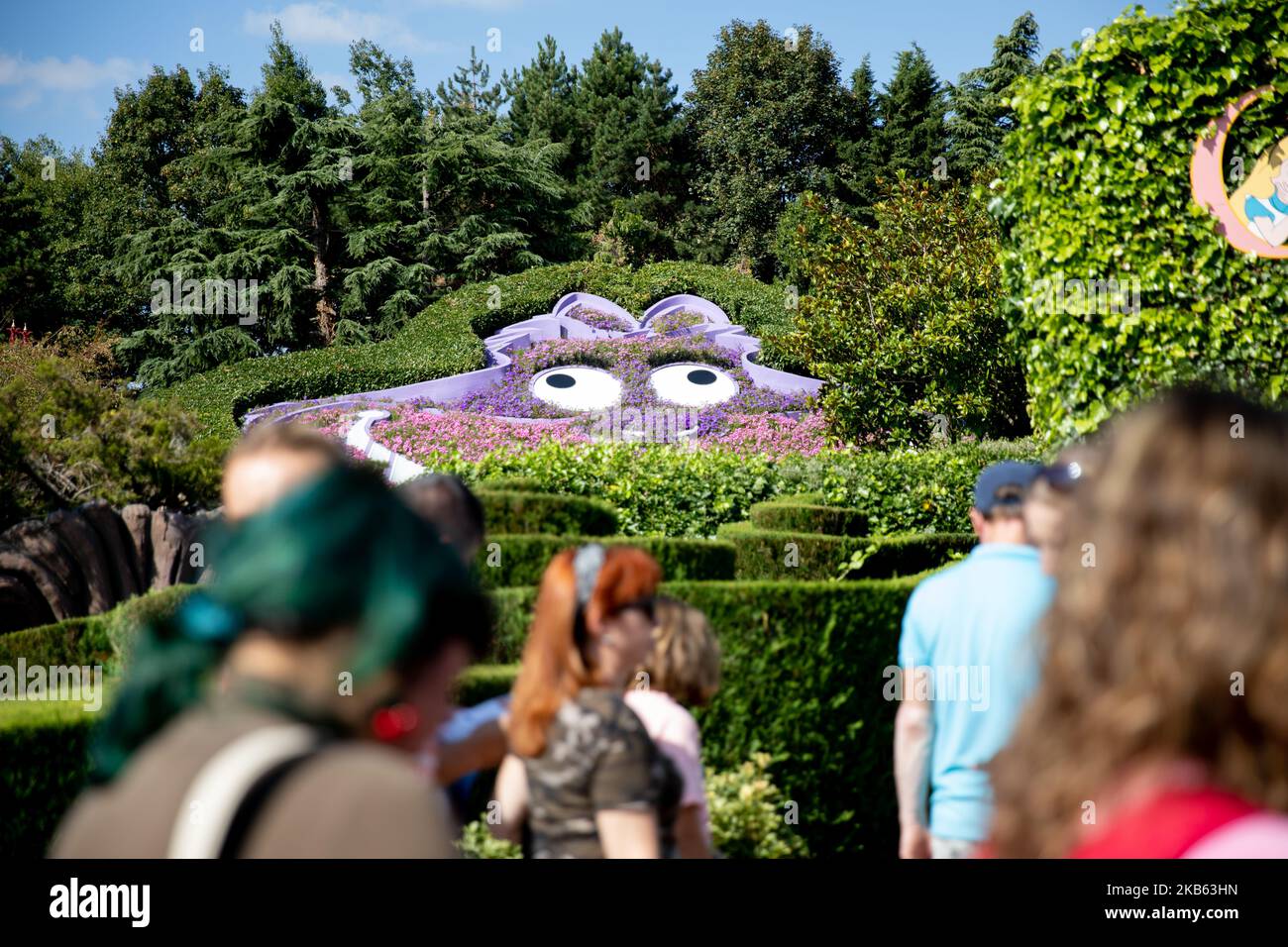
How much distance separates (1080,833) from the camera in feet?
4.18

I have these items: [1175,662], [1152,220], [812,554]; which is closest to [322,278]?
[812,554]

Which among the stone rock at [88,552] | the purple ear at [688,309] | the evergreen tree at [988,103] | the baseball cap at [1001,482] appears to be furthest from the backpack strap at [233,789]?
the evergreen tree at [988,103]

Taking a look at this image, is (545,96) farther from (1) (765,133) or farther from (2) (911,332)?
(2) (911,332)

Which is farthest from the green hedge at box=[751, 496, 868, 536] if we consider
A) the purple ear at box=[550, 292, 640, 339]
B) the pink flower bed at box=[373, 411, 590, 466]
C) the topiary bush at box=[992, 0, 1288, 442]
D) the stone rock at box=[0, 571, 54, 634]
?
the purple ear at box=[550, 292, 640, 339]

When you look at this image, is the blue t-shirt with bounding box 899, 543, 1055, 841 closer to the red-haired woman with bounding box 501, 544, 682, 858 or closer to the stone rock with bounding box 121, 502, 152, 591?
the red-haired woman with bounding box 501, 544, 682, 858

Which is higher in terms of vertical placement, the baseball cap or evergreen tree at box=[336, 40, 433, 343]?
evergreen tree at box=[336, 40, 433, 343]

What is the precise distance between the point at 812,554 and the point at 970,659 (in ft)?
18.4

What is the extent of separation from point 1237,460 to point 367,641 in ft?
3.30

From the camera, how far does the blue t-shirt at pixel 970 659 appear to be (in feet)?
10.8

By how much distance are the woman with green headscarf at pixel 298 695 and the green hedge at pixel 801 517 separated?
879 centimetres

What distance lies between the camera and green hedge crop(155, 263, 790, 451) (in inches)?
959

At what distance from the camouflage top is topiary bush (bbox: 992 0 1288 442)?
5628 mm

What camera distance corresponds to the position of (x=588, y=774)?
242cm
